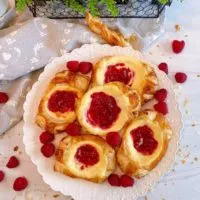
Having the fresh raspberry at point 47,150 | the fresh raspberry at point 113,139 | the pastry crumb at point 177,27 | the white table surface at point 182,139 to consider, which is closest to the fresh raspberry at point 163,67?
the white table surface at point 182,139

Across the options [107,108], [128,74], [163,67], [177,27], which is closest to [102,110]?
[107,108]

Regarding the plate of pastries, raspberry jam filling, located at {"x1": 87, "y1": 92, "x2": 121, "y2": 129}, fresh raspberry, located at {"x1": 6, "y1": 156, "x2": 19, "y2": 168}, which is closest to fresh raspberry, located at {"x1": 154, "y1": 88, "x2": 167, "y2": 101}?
the plate of pastries

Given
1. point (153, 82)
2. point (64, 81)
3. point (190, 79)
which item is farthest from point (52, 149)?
point (190, 79)

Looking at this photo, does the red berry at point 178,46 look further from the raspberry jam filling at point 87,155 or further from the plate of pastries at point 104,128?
the raspberry jam filling at point 87,155

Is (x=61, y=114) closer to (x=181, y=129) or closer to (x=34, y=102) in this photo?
(x=34, y=102)

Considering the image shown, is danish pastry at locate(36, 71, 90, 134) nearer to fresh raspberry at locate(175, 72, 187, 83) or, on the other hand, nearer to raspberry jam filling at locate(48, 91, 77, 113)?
raspberry jam filling at locate(48, 91, 77, 113)

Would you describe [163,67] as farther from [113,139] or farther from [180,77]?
[113,139]

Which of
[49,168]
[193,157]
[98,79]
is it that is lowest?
[193,157]
